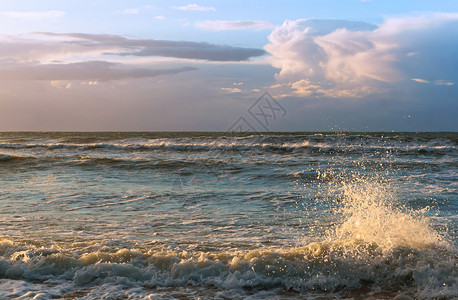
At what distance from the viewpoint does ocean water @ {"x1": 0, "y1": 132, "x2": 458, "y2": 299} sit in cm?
468

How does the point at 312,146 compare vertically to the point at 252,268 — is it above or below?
Result: above

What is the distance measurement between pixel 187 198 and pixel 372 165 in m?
11.9

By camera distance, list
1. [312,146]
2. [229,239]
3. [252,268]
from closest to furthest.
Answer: [252,268], [229,239], [312,146]

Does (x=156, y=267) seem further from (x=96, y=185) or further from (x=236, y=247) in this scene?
(x=96, y=185)

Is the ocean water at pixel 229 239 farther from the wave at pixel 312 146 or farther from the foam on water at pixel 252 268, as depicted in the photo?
the wave at pixel 312 146

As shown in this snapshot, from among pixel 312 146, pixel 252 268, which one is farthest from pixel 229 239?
pixel 312 146

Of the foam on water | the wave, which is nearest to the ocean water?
the foam on water

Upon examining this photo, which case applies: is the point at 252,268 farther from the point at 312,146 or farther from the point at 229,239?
the point at 312,146

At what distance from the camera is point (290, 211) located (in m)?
8.83

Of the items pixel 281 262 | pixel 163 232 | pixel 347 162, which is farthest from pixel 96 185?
pixel 347 162

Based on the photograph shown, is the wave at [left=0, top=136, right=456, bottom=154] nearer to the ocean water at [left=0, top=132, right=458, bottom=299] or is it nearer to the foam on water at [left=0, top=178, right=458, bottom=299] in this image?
the ocean water at [left=0, top=132, right=458, bottom=299]

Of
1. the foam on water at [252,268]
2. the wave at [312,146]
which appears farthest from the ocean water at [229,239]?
the wave at [312,146]

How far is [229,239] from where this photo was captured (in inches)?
256

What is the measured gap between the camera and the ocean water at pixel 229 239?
4.68m
